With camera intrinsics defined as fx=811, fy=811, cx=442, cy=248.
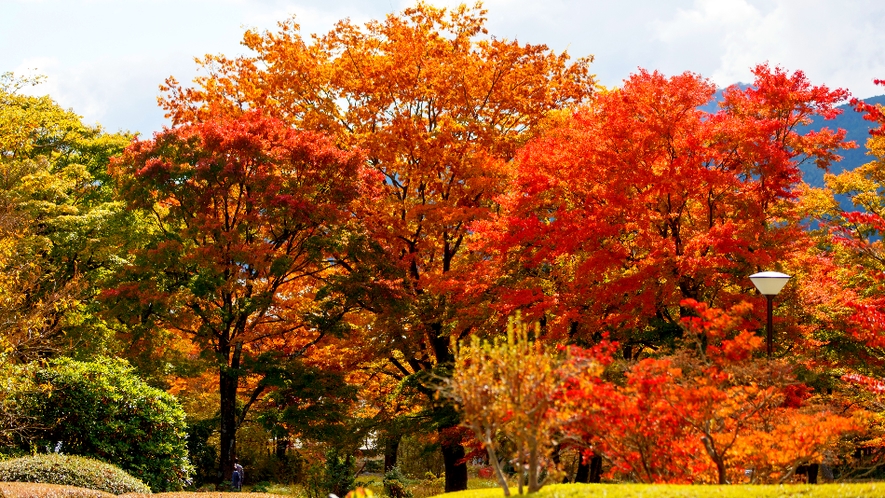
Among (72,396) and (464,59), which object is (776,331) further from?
(72,396)

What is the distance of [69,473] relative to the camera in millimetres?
13117

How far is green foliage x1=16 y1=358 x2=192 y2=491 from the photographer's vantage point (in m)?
15.0

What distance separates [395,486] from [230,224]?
9001 millimetres

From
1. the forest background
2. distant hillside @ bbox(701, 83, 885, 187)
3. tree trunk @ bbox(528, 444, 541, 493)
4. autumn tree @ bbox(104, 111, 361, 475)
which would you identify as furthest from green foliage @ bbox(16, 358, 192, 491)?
distant hillside @ bbox(701, 83, 885, 187)

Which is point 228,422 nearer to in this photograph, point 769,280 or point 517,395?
point 517,395

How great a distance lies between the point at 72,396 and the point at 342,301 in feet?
22.4

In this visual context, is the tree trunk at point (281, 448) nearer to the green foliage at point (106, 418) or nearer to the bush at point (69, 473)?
the green foliage at point (106, 418)

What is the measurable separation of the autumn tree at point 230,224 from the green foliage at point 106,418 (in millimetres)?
3044

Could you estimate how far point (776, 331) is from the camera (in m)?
15.7

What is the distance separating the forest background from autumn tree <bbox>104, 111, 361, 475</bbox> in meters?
0.07

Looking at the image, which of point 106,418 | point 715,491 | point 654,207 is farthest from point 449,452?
point 715,491

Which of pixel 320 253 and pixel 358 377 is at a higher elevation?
pixel 320 253

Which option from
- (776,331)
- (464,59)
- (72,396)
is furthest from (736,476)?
(464,59)

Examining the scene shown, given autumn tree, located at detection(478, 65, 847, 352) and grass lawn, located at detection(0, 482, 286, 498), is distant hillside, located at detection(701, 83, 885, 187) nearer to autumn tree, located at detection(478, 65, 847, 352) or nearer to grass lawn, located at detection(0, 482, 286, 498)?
autumn tree, located at detection(478, 65, 847, 352)
